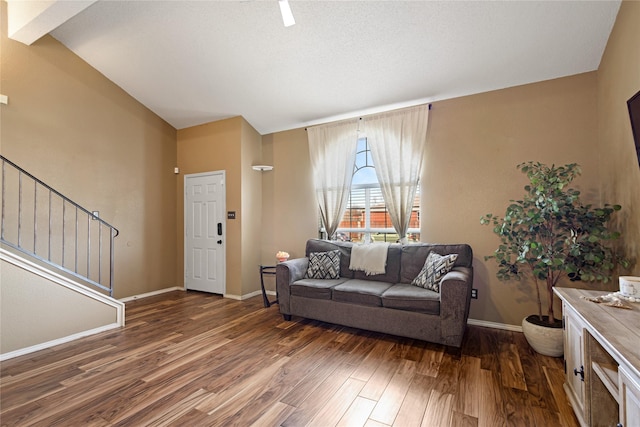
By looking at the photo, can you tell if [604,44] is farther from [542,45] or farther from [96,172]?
[96,172]

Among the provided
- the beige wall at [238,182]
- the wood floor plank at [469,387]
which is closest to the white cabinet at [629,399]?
the wood floor plank at [469,387]

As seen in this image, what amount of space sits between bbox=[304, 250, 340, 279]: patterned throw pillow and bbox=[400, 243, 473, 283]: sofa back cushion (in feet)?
2.67

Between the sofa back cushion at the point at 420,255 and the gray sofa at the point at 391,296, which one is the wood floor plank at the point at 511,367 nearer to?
the gray sofa at the point at 391,296

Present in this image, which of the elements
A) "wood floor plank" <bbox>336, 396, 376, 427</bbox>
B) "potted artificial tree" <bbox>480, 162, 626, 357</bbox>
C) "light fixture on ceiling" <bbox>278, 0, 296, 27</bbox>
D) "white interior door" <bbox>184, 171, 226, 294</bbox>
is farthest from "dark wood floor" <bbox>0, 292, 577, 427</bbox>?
"light fixture on ceiling" <bbox>278, 0, 296, 27</bbox>

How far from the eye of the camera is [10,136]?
3383 mm

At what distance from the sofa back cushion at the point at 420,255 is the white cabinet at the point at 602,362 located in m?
1.16

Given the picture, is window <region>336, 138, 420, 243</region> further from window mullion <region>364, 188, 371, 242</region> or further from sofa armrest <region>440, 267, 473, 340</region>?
sofa armrest <region>440, 267, 473, 340</region>

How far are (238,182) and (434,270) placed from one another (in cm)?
314

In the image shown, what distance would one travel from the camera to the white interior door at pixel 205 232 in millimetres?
4734

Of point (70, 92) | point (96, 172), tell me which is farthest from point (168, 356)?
point (70, 92)

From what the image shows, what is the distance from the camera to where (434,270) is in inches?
118

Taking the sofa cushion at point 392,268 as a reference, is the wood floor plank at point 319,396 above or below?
below

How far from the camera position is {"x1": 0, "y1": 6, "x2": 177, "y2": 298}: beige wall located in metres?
3.49

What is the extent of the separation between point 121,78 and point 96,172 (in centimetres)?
143
